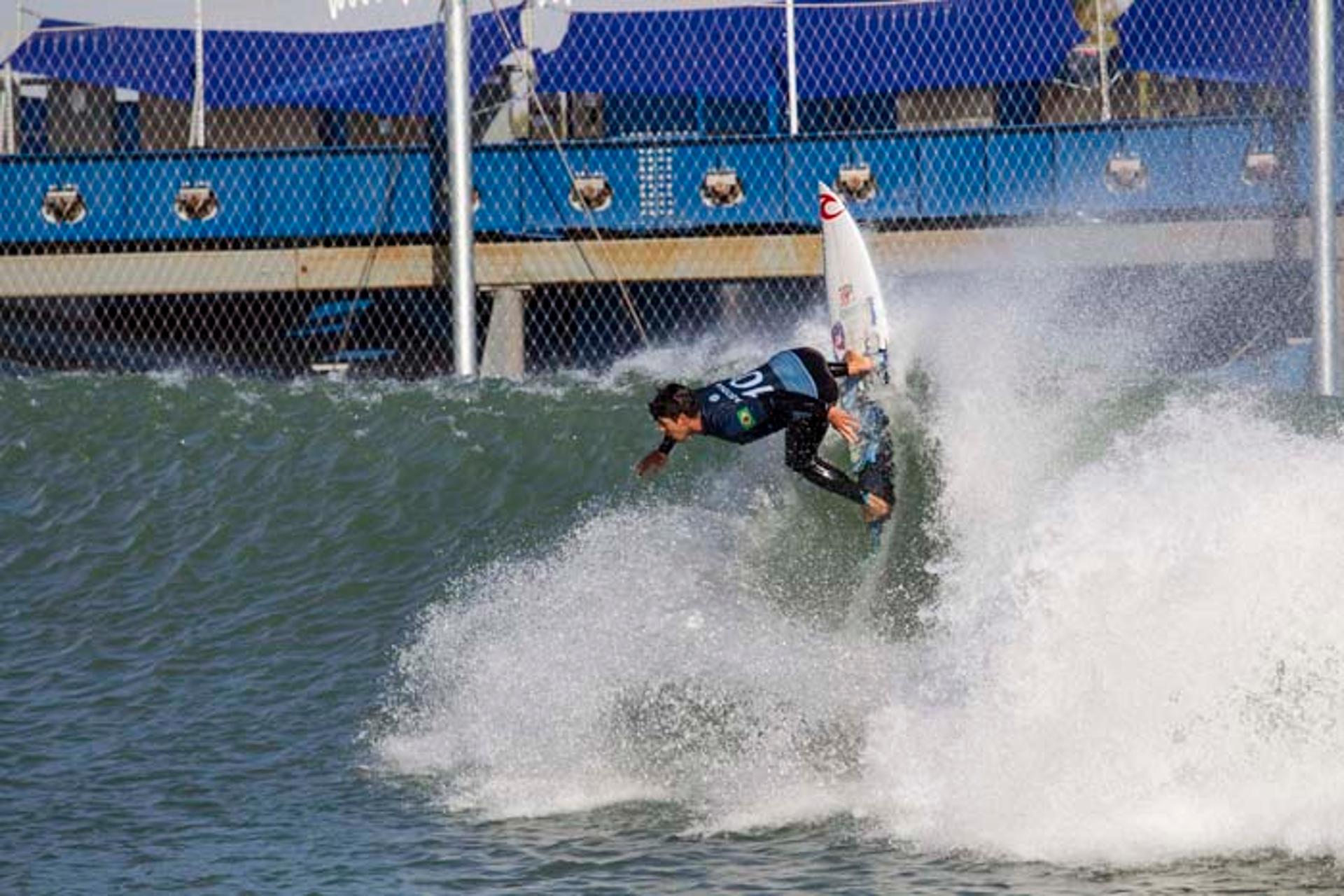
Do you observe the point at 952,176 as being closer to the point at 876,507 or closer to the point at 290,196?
the point at 290,196

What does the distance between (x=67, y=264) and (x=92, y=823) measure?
284 inches

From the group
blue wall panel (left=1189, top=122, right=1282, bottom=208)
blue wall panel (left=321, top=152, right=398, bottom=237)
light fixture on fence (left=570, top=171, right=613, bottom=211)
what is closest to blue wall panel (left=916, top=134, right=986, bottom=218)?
blue wall panel (left=1189, top=122, right=1282, bottom=208)

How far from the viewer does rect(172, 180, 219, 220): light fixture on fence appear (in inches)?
589

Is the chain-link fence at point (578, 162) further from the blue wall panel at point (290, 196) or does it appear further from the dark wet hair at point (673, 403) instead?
the dark wet hair at point (673, 403)

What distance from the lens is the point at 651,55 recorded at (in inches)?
653

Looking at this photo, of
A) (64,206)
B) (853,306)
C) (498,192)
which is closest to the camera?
(853,306)

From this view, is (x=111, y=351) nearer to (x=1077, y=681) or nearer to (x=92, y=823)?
(x=92, y=823)

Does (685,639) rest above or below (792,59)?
below

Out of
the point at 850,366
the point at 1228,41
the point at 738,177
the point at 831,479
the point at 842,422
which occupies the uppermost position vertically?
the point at 1228,41

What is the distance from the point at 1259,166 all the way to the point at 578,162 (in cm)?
430

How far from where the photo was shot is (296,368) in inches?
656

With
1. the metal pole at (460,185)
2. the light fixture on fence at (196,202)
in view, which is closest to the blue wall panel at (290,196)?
the light fixture on fence at (196,202)

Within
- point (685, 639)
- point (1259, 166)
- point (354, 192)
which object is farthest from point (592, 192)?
point (685, 639)

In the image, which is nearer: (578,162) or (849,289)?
(849,289)
